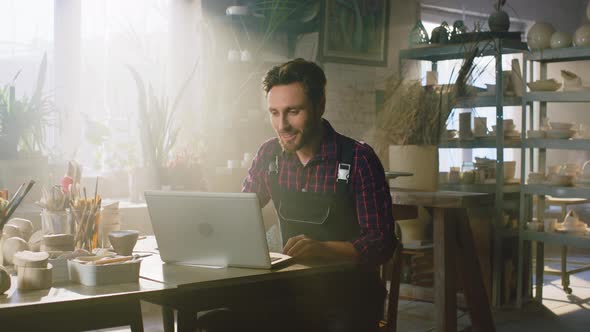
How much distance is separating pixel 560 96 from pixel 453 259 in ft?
6.52

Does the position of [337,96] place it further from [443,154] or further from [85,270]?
[85,270]

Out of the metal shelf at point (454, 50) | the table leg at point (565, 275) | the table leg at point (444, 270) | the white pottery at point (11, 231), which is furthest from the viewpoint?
the table leg at point (565, 275)

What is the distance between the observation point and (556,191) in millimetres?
4965

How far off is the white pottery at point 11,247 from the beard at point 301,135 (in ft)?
3.17

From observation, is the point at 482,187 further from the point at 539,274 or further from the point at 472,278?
the point at 472,278

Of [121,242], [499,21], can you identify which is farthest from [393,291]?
[499,21]

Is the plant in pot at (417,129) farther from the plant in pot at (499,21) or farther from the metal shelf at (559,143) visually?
the metal shelf at (559,143)

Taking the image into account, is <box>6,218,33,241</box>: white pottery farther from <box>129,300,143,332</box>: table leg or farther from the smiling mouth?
the smiling mouth

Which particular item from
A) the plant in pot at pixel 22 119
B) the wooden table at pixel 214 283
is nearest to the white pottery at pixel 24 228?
the wooden table at pixel 214 283

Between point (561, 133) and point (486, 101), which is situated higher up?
point (486, 101)

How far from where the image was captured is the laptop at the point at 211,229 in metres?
2.02

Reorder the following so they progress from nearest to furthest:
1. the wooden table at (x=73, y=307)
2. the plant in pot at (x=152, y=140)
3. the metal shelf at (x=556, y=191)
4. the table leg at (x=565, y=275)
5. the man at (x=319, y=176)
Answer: the wooden table at (x=73, y=307), the man at (x=319, y=176), the plant in pot at (x=152, y=140), the metal shelf at (x=556, y=191), the table leg at (x=565, y=275)

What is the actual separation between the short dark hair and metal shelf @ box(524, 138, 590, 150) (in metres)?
2.78

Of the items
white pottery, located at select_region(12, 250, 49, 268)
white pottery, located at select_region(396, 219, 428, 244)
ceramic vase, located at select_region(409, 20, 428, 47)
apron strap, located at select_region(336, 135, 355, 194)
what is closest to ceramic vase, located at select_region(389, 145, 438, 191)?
white pottery, located at select_region(396, 219, 428, 244)
